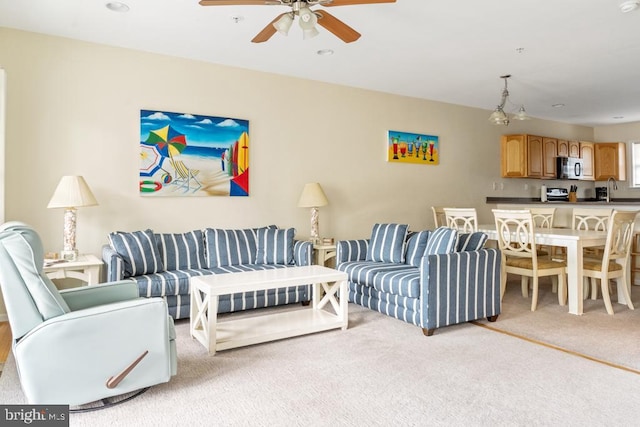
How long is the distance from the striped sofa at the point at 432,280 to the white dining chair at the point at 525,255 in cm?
69

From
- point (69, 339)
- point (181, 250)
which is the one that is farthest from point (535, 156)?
point (69, 339)

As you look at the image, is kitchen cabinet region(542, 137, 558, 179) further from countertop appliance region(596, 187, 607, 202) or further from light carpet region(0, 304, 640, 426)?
light carpet region(0, 304, 640, 426)

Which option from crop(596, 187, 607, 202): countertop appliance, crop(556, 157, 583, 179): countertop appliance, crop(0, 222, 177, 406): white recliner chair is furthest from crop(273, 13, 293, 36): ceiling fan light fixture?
Answer: crop(596, 187, 607, 202): countertop appliance

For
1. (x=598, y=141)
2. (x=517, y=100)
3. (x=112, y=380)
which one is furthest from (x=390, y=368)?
(x=598, y=141)

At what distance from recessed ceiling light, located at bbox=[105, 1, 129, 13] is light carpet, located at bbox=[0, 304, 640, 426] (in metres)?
2.58

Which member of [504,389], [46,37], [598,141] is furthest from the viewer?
[598,141]

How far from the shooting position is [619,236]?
170 inches

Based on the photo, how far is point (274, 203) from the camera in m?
5.10

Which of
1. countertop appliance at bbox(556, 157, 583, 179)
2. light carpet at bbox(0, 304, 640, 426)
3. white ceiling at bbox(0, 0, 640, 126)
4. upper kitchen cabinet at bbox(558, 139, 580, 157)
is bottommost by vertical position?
light carpet at bbox(0, 304, 640, 426)

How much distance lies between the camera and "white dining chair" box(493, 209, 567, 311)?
4320mm

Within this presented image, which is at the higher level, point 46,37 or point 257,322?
point 46,37

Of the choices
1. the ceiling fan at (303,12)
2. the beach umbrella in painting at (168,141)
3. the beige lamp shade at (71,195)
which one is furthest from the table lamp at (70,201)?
the ceiling fan at (303,12)

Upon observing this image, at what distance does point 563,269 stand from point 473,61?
2317 mm

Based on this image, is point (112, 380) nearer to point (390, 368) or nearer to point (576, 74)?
point (390, 368)
